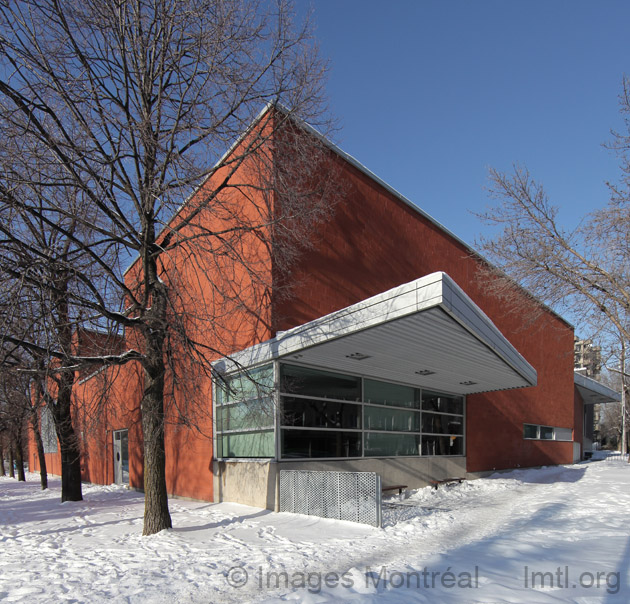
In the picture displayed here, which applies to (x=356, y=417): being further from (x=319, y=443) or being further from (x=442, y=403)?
(x=442, y=403)

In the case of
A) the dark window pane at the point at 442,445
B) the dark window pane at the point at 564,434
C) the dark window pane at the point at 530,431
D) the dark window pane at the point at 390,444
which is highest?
the dark window pane at the point at 390,444

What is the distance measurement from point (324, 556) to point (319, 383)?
18.0ft

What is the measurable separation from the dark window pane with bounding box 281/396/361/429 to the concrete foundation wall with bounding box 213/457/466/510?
0.91m

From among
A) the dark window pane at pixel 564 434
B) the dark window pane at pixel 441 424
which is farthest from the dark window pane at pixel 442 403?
the dark window pane at pixel 564 434

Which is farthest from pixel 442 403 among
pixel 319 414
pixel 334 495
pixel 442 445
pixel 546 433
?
pixel 546 433

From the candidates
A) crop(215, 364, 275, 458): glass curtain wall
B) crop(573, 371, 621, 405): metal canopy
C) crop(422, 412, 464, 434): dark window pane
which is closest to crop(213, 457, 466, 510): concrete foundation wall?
crop(215, 364, 275, 458): glass curtain wall

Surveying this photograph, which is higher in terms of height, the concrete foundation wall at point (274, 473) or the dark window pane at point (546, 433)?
the concrete foundation wall at point (274, 473)

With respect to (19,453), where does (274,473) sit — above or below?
above

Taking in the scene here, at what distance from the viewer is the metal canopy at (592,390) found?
33.2m

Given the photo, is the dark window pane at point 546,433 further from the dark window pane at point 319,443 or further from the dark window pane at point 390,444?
the dark window pane at point 319,443

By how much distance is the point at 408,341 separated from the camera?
421 inches

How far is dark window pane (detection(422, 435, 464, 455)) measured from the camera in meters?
17.1

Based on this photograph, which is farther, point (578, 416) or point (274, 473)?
point (578, 416)

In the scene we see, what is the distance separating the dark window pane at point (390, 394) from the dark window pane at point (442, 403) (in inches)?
25.6
